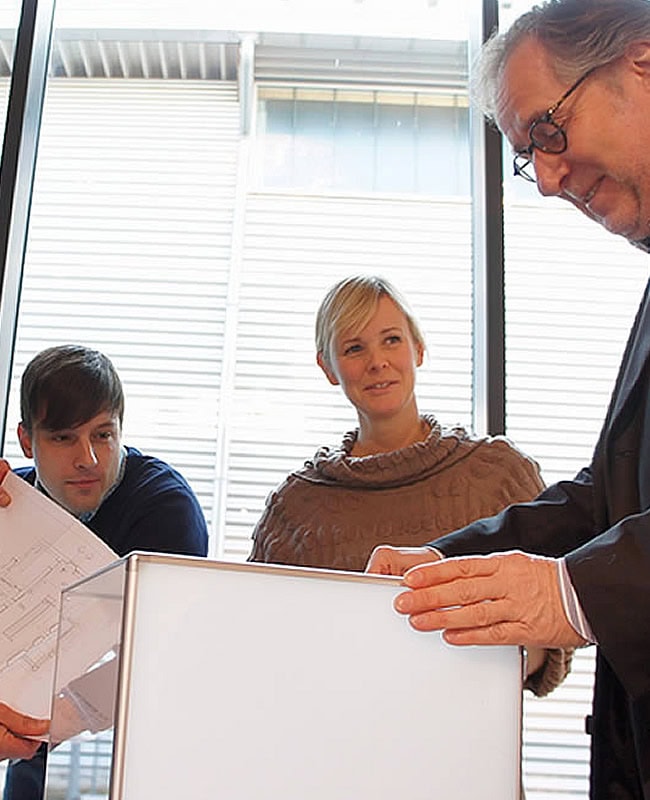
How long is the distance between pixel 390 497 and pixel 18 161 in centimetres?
131

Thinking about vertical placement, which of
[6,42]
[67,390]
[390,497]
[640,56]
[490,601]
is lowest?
[490,601]

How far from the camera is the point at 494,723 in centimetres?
87

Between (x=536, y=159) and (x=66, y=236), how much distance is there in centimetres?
150

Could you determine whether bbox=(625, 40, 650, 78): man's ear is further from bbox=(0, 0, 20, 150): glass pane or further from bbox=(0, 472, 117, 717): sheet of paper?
bbox=(0, 0, 20, 150): glass pane

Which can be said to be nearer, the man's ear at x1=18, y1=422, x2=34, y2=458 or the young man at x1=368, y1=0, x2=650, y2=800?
the young man at x1=368, y1=0, x2=650, y2=800

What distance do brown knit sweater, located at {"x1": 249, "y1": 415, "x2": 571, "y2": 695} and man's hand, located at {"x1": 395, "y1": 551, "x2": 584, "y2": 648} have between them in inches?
32.2

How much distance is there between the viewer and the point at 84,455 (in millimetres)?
1883

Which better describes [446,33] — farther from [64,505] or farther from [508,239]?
[64,505]

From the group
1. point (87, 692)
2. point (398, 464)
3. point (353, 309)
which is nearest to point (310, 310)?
point (353, 309)

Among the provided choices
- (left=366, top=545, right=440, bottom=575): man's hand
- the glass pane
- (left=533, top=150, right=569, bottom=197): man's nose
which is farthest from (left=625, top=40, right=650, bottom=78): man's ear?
the glass pane

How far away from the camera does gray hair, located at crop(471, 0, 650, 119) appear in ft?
4.25

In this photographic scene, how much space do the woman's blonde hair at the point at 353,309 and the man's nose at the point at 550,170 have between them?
25.2 inches

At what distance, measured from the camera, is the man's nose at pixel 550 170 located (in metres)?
1.33

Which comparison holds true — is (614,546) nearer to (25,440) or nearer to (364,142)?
(25,440)
